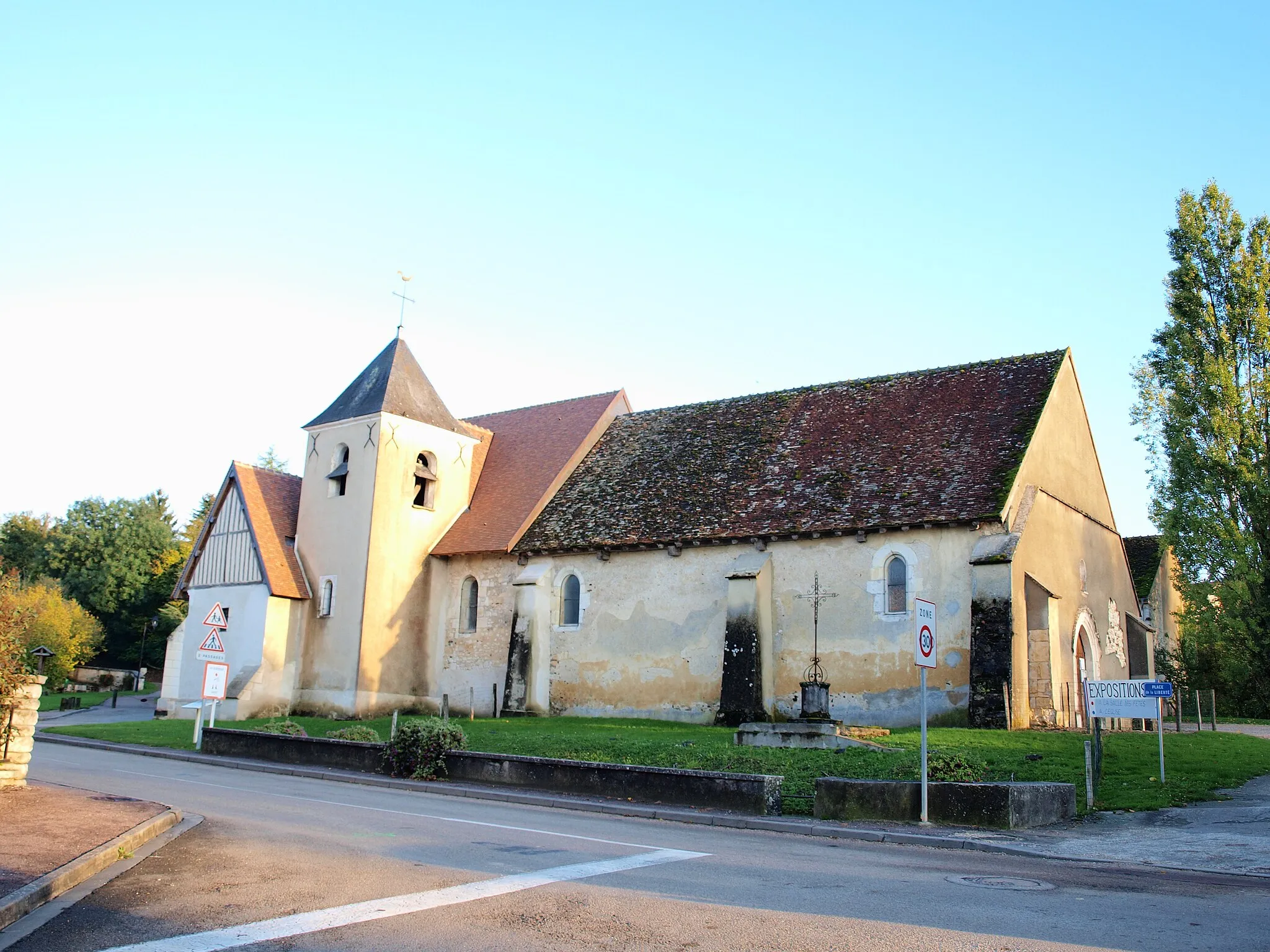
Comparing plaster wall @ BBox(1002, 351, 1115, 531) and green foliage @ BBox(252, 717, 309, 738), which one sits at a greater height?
plaster wall @ BBox(1002, 351, 1115, 531)

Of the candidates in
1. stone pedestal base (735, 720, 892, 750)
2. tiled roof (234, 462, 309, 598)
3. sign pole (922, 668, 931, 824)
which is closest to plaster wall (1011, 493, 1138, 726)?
stone pedestal base (735, 720, 892, 750)

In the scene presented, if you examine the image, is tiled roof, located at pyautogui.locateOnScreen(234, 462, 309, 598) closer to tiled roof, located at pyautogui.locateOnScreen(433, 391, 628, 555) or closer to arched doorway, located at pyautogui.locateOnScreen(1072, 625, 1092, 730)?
tiled roof, located at pyautogui.locateOnScreen(433, 391, 628, 555)

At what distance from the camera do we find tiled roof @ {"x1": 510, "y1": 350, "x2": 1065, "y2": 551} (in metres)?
25.3

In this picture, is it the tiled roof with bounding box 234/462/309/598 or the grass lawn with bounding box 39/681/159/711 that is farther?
the grass lawn with bounding box 39/681/159/711

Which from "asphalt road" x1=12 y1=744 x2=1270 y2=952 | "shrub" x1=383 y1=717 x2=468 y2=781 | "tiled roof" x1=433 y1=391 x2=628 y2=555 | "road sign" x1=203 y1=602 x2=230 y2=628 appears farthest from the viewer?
"tiled roof" x1=433 y1=391 x2=628 y2=555

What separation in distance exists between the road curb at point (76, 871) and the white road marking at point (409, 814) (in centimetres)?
301

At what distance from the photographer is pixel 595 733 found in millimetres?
23234

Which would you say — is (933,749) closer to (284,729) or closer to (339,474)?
(284,729)

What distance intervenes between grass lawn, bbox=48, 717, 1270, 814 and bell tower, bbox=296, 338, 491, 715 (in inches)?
241

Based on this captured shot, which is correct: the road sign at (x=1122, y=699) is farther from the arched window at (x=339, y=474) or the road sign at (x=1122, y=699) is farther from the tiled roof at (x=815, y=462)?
the arched window at (x=339, y=474)

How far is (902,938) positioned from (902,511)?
1835 cm

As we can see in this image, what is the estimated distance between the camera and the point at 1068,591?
89.0 ft

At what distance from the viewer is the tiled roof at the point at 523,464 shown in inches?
1272

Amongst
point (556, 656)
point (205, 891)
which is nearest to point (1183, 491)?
point (556, 656)
